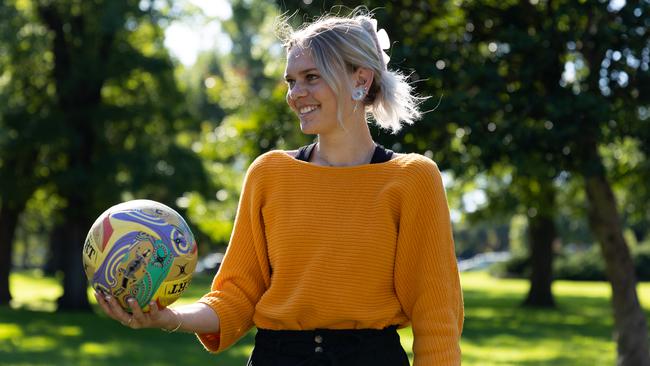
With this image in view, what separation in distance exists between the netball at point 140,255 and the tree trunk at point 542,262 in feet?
82.7

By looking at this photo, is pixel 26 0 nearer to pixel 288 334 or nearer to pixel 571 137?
pixel 571 137

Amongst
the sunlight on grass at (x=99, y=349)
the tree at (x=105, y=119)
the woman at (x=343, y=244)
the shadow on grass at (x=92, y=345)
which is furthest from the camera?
the tree at (x=105, y=119)

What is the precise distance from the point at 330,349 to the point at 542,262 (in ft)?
84.5

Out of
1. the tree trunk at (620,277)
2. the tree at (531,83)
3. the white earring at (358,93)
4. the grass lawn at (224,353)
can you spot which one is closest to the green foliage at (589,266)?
the grass lawn at (224,353)

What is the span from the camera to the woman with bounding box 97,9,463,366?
3.23 m

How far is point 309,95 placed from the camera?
3.32 meters

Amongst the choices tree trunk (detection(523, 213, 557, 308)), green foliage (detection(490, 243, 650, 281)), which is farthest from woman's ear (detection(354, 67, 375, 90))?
green foliage (detection(490, 243, 650, 281))

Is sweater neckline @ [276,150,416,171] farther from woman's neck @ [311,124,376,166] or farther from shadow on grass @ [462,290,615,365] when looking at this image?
shadow on grass @ [462,290,615,365]

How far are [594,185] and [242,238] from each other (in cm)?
904

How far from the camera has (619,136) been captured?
10.4 metres

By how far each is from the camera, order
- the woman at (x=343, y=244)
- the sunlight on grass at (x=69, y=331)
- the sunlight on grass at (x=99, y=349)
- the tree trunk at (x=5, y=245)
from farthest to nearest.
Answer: the tree trunk at (x=5, y=245)
the sunlight on grass at (x=69, y=331)
the sunlight on grass at (x=99, y=349)
the woman at (x=343, y=244)

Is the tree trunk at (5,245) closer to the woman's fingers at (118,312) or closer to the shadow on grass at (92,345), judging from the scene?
the shadow on grass at (92,345)

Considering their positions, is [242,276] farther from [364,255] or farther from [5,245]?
[5,245]

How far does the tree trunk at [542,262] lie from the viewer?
28.2m
